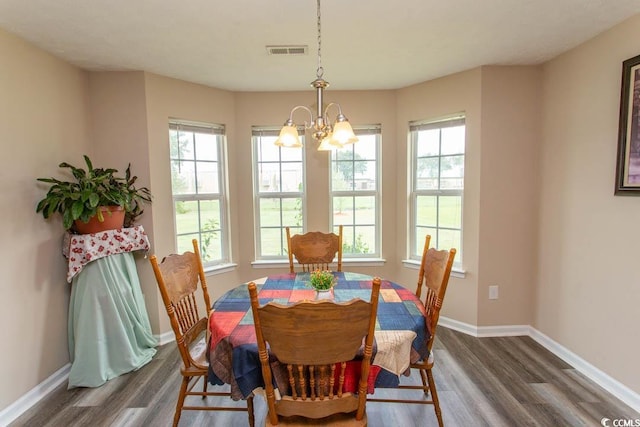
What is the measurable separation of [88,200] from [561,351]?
365 centimetres

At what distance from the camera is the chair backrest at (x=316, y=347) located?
3.68ft

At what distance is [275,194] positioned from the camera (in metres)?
3.38

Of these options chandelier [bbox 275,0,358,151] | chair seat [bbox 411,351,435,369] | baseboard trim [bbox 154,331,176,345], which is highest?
chandelier [bbox 275,0,358,151]

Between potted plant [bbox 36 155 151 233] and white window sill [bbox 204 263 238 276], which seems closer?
potted plant [bbox 36 155 151 233]

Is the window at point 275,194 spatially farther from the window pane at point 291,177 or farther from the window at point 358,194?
the window at point 358,194

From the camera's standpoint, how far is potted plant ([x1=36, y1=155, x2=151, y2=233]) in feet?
6.88

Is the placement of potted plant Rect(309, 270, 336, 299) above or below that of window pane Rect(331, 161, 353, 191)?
below

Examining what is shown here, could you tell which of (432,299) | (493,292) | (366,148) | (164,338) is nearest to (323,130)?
(432,299)

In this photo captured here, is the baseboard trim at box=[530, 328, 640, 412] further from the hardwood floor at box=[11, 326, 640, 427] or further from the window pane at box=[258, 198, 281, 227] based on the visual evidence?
the window pane at box=[258, 198, 281, 227]

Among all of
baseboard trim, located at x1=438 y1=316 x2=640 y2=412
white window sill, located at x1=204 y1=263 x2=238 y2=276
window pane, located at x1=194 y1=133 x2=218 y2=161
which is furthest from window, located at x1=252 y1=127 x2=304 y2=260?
baseboard trim, located at x1=438 y1=316 x2=640 y2=412

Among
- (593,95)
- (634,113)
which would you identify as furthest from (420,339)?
(593,95)

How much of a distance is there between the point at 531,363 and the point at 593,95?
1986 mm

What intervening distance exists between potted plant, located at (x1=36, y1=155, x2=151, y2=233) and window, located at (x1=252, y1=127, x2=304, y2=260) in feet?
3.89

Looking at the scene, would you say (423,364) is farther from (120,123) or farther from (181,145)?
(120,123)
